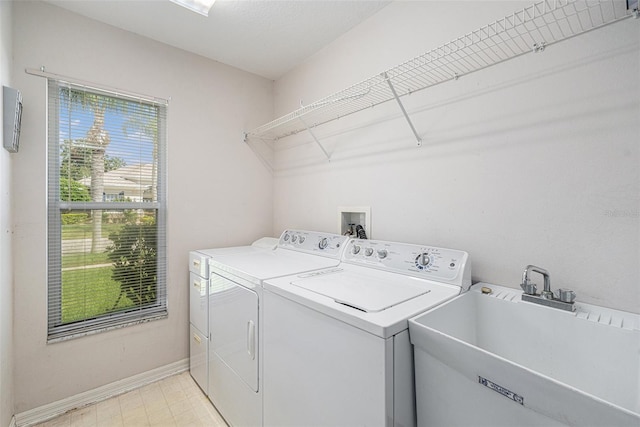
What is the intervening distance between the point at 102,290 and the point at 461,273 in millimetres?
2320

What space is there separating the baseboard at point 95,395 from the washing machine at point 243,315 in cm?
52

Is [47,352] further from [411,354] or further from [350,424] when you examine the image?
[411,354]

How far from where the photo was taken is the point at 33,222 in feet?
5.55

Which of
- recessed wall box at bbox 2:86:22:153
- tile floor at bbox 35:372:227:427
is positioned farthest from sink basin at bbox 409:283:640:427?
recessed wall box at bbox 2:86:22:153

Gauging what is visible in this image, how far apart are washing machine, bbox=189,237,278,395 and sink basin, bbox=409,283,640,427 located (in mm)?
1534

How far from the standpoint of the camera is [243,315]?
1.53 metres

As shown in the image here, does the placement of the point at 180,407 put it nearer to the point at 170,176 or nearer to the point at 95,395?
the point at 95,395

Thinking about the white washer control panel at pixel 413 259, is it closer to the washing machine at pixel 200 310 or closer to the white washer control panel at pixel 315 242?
the white washer control panel at pixel 315 242

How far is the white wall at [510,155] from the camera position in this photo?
3.38ft

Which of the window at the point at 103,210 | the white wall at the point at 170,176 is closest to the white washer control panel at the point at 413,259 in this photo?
the white wall at the point at 170,176

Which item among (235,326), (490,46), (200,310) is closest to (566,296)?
(490,46)

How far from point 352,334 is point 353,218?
1201 mm

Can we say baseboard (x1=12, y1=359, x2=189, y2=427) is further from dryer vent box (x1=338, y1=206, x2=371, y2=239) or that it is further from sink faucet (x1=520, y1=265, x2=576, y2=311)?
sink faucet (x1=520, y1=265, x2=576, y2=311)

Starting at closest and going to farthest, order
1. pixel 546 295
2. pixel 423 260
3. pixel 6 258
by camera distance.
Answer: pixel 546 295, pixel 423 260, pixel 6 258
